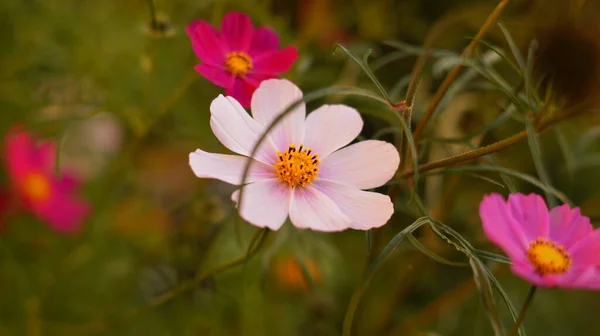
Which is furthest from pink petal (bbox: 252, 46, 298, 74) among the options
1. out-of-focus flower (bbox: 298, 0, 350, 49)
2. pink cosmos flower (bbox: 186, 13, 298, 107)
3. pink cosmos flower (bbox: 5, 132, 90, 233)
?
pink cosmos flower (bbox: 5, 132, 90, 233)

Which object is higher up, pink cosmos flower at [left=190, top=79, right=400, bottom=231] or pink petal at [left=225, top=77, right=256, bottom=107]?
pink petal at [left=225, top=77, right=256, bottom=107]

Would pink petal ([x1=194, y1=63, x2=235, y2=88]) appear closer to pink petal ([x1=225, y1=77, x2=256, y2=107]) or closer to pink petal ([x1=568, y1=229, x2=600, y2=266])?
pink petal ([x1=225, y1=77, x2=256, y2=107])

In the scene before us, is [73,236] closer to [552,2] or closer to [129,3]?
[129,3]

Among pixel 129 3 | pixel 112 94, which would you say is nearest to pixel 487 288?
pixel 112 94

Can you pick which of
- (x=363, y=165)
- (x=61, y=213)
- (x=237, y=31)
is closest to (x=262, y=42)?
(x=237, y=31)

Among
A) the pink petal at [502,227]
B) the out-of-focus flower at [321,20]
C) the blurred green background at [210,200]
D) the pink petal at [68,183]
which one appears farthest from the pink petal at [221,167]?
the pink petal at [68,183]

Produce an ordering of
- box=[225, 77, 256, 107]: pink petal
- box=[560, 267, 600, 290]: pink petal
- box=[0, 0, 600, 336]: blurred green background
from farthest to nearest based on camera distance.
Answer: box=[0, 0, 600, 336]: blurred green background → box=[225, 77, 256, 107]: pink petal → box=[560, 267, 600, 290]: pink petal
